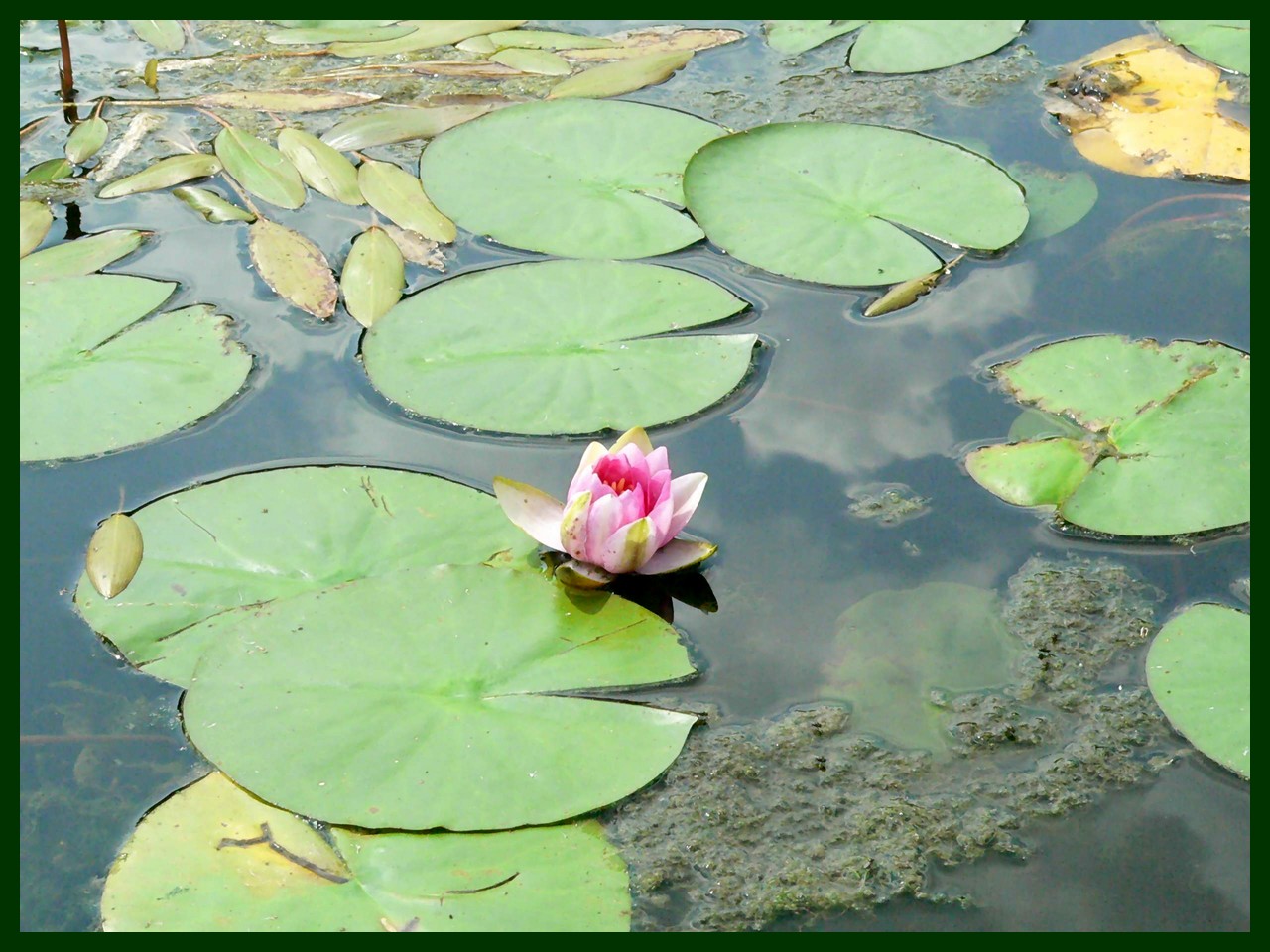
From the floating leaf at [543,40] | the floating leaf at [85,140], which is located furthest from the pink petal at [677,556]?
the floating leaf at [543,40]

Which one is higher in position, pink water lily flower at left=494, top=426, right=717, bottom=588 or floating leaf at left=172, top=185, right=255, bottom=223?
floating leaf at left=172, top=185, right=255, bottom=223

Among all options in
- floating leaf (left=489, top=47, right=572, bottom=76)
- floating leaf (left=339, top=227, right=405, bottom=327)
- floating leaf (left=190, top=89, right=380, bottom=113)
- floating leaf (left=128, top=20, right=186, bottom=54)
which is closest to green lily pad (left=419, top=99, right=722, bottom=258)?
floating leaf (left=339, top=227, right=405, bottom=327)

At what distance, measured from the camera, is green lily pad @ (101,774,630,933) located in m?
1.78

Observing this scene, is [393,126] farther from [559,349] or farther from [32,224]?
[559,349]

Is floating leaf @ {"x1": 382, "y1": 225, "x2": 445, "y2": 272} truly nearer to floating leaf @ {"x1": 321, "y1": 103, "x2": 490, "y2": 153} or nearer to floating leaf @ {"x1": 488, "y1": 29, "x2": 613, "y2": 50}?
floating leaf @ {"x1": 321, "y1": 103, "x2": 490, "y2": 153}

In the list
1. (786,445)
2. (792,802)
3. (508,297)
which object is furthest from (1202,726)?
(508,297)

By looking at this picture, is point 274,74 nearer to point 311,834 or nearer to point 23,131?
point 23,131

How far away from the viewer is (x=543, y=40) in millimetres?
4387

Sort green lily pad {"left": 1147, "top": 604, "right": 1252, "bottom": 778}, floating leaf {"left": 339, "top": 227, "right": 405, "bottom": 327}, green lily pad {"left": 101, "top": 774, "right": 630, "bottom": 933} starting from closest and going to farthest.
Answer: green lily pad {"left": 101, "top": 774, "right": 630, "bottom": 933} → green lily pad {"left": 1147, "top": 604, "right": 1252, "bottom": 778} → floating leaf {"left": 339, "top": 227, "right": 405, "bottom": 327}

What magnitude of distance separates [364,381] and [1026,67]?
9.48ft

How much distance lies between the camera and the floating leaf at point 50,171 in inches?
140

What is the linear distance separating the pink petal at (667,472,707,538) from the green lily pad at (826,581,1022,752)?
39 centimetres

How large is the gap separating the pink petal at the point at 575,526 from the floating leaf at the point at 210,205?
1706 millimetres

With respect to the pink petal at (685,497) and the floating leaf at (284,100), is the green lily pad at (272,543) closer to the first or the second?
the pink petal at (685,497)
